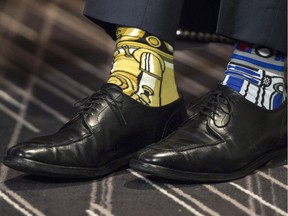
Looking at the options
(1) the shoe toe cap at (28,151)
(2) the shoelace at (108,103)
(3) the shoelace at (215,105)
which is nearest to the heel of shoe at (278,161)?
(3) the shoelace at (215,105)

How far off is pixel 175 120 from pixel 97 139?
16 cm

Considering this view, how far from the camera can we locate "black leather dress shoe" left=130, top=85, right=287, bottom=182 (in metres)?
0.79

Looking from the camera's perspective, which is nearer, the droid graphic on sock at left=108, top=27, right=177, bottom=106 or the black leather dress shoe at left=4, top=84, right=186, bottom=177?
the black leather dress shoe at left=4, top=84, right=186, bottom=177

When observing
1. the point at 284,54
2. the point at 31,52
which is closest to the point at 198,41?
the point at 31,52

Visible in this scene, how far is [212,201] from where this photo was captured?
759 mm

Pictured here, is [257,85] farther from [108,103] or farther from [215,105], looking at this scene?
[108,103]

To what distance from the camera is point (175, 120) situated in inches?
36.1

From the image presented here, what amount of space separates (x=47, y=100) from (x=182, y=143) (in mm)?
523

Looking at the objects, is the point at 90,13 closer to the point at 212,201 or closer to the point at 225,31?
the point at 225,31

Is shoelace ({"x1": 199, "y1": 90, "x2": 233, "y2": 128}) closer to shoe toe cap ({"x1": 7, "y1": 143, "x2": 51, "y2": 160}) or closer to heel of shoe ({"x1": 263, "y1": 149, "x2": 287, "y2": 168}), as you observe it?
heel of shoe ({"x1": 263, "y1": 149, "x2": 287, "y2": 168})

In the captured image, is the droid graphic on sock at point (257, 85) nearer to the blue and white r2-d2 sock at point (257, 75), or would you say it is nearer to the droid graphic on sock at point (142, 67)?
the blue and white r2-d2 sock at point (257, 75)

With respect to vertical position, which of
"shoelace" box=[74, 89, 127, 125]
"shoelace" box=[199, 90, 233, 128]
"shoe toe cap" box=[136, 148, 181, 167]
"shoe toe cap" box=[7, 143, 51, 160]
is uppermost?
"shoelace" box=[199, 90, 233, 128]

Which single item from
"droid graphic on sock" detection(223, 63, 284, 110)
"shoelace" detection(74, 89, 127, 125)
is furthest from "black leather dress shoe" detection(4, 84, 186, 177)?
"droid graphic on sock" detection(223, 63, 284, 110)

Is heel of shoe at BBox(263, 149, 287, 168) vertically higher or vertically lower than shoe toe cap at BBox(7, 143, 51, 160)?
higher
